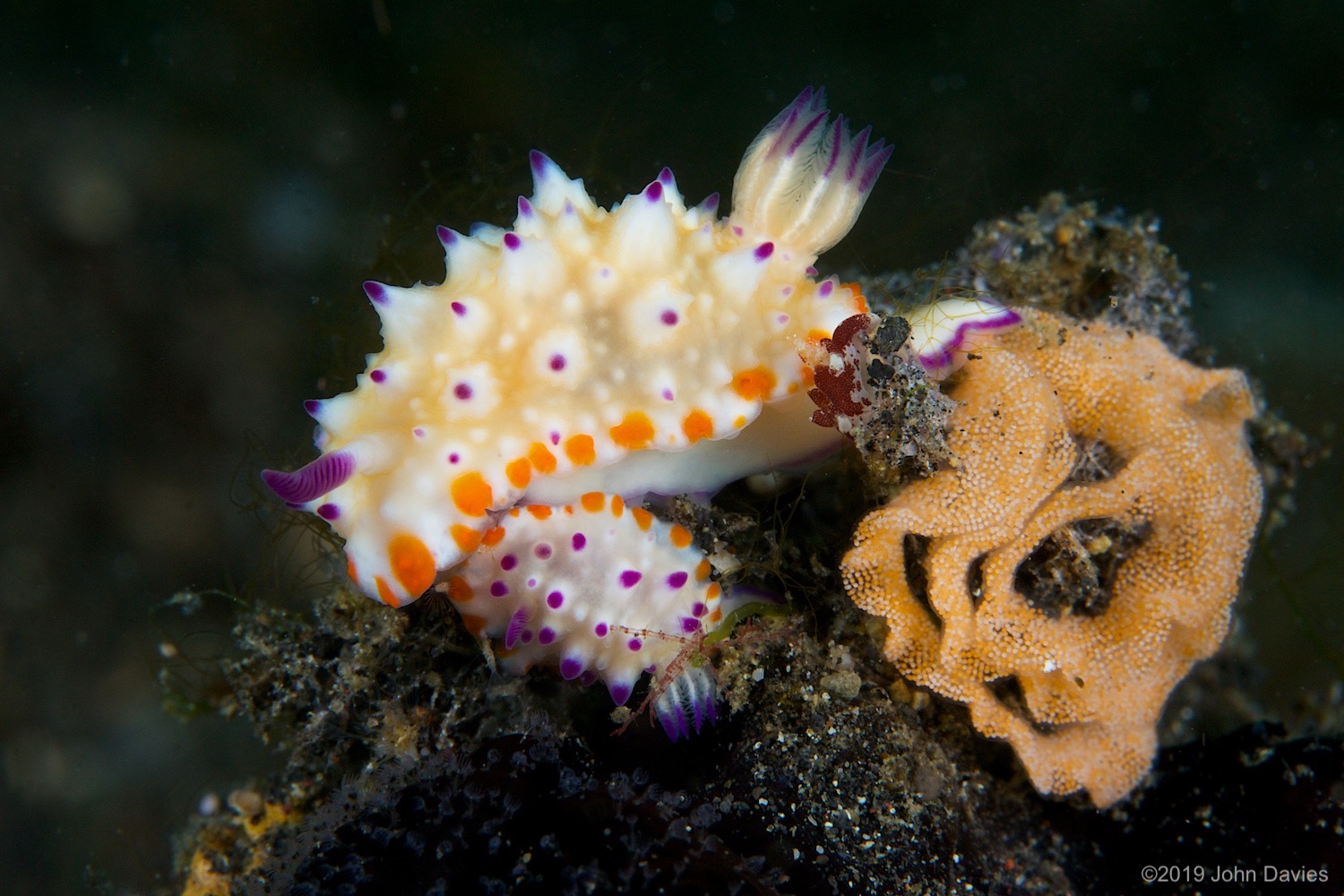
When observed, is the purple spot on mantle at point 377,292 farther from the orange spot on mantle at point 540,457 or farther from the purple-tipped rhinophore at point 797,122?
the purple-tipped rhinophore at point 797,122

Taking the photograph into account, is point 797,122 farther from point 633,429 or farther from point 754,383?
point 633,429

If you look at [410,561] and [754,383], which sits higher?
[754,383]

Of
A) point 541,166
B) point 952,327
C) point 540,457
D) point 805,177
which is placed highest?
point 805,177

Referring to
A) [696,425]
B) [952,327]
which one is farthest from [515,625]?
[952,327]

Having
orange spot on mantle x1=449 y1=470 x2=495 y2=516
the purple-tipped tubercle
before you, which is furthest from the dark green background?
orange spot on mantle x1=449 y1=470 x2=495 y2=516

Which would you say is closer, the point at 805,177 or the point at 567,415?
the point at 567,415

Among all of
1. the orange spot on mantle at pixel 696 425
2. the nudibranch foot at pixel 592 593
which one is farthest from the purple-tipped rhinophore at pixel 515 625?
the orange spot on mantle at pixel 696 425

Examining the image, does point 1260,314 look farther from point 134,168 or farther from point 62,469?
point 62,469

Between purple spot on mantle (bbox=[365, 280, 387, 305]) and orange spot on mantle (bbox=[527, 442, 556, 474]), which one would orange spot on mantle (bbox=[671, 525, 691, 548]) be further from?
purple spot on mantle (bbox=[365, 280, 387, 305])

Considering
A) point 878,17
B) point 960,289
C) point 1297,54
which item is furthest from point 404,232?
point 1297,54
